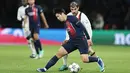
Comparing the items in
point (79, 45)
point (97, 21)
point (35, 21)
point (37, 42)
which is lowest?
point (97, 21)

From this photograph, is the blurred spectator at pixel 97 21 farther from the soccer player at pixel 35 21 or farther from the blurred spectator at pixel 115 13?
the soccer player at pixel 35 21

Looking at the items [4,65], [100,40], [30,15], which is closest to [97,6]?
[100,40]

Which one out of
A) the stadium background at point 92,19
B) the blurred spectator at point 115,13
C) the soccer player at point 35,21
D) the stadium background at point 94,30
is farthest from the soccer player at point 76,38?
the blurred spectator at point 115,13

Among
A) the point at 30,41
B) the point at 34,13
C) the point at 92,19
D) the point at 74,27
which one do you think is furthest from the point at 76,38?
the point at 92,19

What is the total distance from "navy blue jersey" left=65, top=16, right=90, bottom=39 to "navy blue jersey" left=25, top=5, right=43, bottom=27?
17.1 feet

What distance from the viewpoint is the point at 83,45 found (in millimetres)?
13086

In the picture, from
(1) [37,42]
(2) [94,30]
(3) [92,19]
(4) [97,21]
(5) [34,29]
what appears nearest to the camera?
(1) [37,42]

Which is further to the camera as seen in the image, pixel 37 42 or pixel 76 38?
pixel 37 42

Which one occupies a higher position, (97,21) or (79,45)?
(79,45)

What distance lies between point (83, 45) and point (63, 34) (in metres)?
13.8

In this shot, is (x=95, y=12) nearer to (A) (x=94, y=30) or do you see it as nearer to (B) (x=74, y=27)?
(A) (x=94, y=30)

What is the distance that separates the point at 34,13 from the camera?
18172mm

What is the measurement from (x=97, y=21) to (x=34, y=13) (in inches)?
422

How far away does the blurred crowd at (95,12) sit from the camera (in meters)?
28.6
